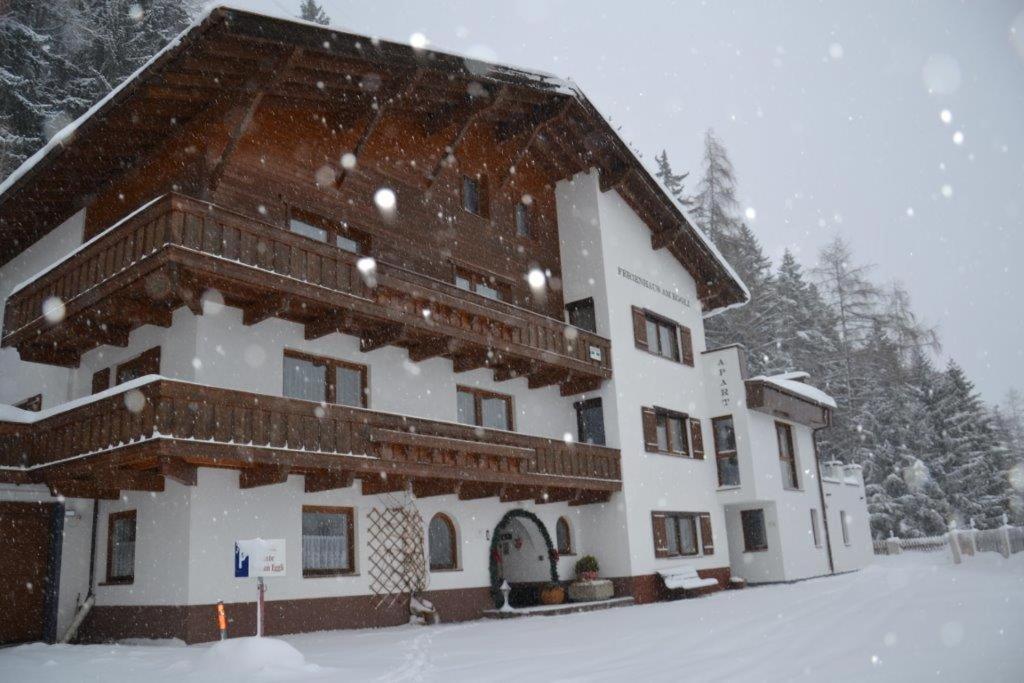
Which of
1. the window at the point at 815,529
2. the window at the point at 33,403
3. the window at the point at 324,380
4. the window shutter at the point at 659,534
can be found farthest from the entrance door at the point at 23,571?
the window at the point at 815,529

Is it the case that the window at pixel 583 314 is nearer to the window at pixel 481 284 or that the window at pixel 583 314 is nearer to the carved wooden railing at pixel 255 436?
the window at pixel 481 284

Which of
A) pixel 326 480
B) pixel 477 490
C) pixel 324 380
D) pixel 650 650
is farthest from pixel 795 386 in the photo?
pixel 650 650

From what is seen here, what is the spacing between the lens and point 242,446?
13875mm

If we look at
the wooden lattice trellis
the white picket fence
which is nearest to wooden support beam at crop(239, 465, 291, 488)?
the wooden lattice trellis

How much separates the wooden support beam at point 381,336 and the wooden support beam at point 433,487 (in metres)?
2.91

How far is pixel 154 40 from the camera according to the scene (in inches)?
1372

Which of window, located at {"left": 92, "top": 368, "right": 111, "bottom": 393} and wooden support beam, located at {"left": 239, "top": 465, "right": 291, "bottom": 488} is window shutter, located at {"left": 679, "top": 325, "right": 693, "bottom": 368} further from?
window, located at {"left": 92, "top": 368, "right": 111, "bottom": 393}

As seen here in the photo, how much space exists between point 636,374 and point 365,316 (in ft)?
33.8

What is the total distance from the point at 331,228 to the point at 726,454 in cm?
1549

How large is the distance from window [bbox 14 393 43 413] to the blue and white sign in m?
9.74

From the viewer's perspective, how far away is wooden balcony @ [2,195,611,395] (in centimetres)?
1427

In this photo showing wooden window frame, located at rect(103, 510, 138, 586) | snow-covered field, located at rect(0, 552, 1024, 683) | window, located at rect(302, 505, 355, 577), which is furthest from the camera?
window, located at rect(302, 505, 355, 577)

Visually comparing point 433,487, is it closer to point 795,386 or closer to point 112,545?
point 112,545

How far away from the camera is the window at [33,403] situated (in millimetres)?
18691
